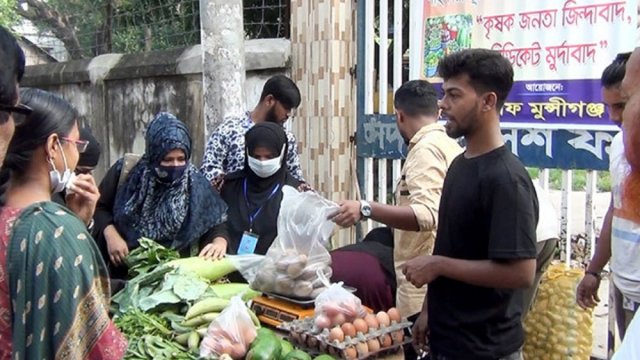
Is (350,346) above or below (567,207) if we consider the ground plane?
below

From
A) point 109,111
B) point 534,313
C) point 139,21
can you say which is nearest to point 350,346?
point 534,313

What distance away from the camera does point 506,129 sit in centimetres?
425

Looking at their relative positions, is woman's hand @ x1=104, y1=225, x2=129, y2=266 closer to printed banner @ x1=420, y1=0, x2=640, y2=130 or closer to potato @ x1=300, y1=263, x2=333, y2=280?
potato @ x1=300, y1=263, x2=333, y2=280

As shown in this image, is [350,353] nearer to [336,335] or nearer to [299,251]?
[336,335]

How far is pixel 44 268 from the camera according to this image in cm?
178

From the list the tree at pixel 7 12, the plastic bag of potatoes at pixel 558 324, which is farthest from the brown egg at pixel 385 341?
the tree at pixel 7 12

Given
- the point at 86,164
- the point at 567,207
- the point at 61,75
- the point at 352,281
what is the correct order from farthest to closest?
the point at 61,75, the point at 567,207, the point at 86,164, the point at 352,281

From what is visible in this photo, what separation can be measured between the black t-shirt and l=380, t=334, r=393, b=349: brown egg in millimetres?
309

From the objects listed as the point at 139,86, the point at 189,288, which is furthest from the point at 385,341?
the point at 139,86

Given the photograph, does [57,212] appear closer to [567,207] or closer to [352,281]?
[352,281]

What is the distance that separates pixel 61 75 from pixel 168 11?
5.13ft

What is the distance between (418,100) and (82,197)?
160cm

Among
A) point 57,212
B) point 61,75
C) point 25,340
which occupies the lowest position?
point 25,340

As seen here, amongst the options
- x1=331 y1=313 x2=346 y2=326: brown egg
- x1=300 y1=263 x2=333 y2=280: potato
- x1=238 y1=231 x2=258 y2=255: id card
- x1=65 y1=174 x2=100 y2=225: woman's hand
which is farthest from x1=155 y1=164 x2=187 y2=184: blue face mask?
x1=331 y1=313 x2=346 y2=326: brown egg
